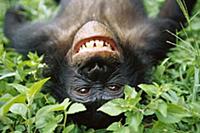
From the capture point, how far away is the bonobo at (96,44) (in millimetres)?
3104

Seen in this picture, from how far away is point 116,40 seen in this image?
3463 millimetres

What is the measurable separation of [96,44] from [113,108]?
0.62 m

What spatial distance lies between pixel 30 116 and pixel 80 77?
1.76ft

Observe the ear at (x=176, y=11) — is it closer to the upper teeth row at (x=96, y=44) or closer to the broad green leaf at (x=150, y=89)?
the upper teeth row at (x=96, y=44)

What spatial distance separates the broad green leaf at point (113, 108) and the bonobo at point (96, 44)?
41 cm

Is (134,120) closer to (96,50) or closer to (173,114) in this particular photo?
(173,114)

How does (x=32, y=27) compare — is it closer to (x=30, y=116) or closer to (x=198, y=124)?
(x=30, y=116)

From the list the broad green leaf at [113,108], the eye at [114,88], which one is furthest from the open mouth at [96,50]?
the broad green leaf at [113,108]

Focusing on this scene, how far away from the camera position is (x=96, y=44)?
123 inches

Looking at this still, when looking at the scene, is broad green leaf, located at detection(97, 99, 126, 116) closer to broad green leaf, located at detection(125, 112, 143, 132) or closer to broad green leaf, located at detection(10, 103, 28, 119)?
broad green leaf, located at detection(125, 112, 143, 132)

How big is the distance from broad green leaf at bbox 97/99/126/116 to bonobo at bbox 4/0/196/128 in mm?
405

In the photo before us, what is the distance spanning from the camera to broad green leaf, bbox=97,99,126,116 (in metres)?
2.57

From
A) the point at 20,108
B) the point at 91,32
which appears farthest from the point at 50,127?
the point at 91,32

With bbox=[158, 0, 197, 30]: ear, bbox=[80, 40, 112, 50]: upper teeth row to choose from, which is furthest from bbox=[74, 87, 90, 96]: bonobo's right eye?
bbox=[158, 0, 197, 30]: ear
